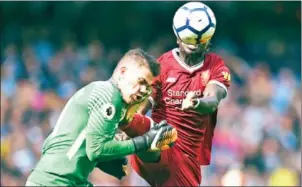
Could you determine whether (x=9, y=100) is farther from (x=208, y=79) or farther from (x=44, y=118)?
(x=208, y=79)

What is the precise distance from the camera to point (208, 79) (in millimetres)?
9516

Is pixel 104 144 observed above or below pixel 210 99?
below

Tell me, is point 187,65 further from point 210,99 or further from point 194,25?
point 210,99

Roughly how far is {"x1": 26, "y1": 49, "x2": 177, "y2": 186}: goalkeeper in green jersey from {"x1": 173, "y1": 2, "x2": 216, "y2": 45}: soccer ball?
53.4 inches

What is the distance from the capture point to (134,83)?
7.88 m

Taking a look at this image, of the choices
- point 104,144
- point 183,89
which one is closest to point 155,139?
point 104,144

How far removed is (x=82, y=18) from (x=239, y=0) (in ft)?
11.1

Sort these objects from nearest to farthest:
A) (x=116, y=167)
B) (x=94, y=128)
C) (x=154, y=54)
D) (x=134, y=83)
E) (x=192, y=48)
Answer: (x=94, y=128)
(x=134, y=83)
(x=116, y=167)
(x=192, y=48)
(x=154, y=54)

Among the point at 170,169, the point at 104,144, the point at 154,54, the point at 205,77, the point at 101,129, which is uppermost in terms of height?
the point at 154,54

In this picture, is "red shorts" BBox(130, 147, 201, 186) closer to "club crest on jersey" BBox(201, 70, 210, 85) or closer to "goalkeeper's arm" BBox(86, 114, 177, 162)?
"club crest on jersey" BBox(201, 70, 210, 85)

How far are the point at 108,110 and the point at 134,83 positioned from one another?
1.00ft

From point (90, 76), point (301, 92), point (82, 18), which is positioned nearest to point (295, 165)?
point (301, 92)

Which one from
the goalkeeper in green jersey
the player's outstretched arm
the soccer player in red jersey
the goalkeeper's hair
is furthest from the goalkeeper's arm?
the soccer player in red jersey

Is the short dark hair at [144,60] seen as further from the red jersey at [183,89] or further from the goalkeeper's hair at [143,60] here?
the red jersey at [183,89]
